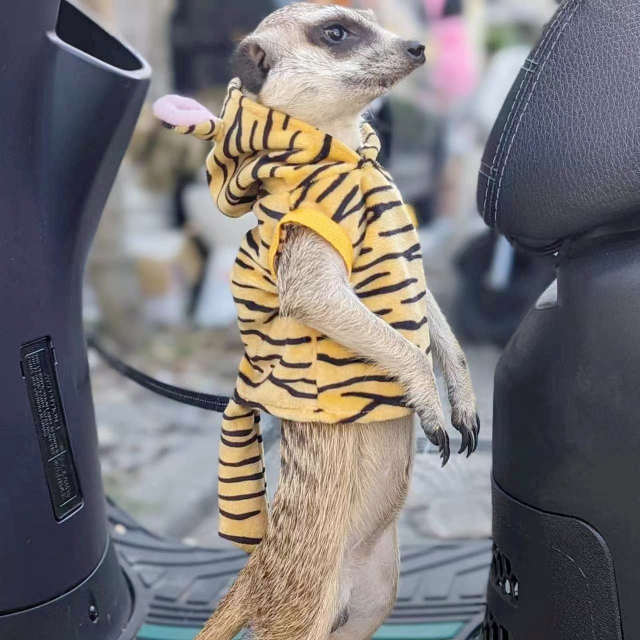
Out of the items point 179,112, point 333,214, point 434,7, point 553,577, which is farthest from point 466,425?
point 434,7

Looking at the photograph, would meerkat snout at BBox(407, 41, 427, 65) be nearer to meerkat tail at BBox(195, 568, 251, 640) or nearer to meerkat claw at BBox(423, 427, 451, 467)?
meerkat claw at BBox(423, 427, 451, 467)

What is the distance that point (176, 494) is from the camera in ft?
10.2

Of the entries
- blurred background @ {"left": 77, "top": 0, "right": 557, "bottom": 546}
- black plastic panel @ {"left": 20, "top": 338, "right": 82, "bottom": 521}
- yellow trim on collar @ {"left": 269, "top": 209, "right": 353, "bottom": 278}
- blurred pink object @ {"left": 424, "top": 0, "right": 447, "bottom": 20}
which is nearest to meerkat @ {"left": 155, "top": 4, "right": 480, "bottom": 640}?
yellow trim on collar @ {"left": 269, "top": 209, "right": 353, "bottom": 278}

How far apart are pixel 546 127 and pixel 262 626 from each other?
2.83 feet

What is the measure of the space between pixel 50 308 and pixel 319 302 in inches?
18.2

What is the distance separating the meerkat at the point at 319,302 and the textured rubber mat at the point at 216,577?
415 mm

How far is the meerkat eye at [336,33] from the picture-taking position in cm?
125

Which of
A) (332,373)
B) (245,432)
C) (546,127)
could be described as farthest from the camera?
(245,432)

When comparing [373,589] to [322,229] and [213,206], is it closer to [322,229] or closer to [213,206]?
[322,229]

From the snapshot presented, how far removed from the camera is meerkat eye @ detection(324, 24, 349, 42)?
4.10 ft

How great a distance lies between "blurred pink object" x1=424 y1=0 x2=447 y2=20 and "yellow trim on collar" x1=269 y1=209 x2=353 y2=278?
4101 millimetres

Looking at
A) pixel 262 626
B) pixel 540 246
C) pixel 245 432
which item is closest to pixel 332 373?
pixel 245 432

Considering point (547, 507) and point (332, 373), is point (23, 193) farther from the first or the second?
point (547, 507)

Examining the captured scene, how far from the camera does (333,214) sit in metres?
1.22
